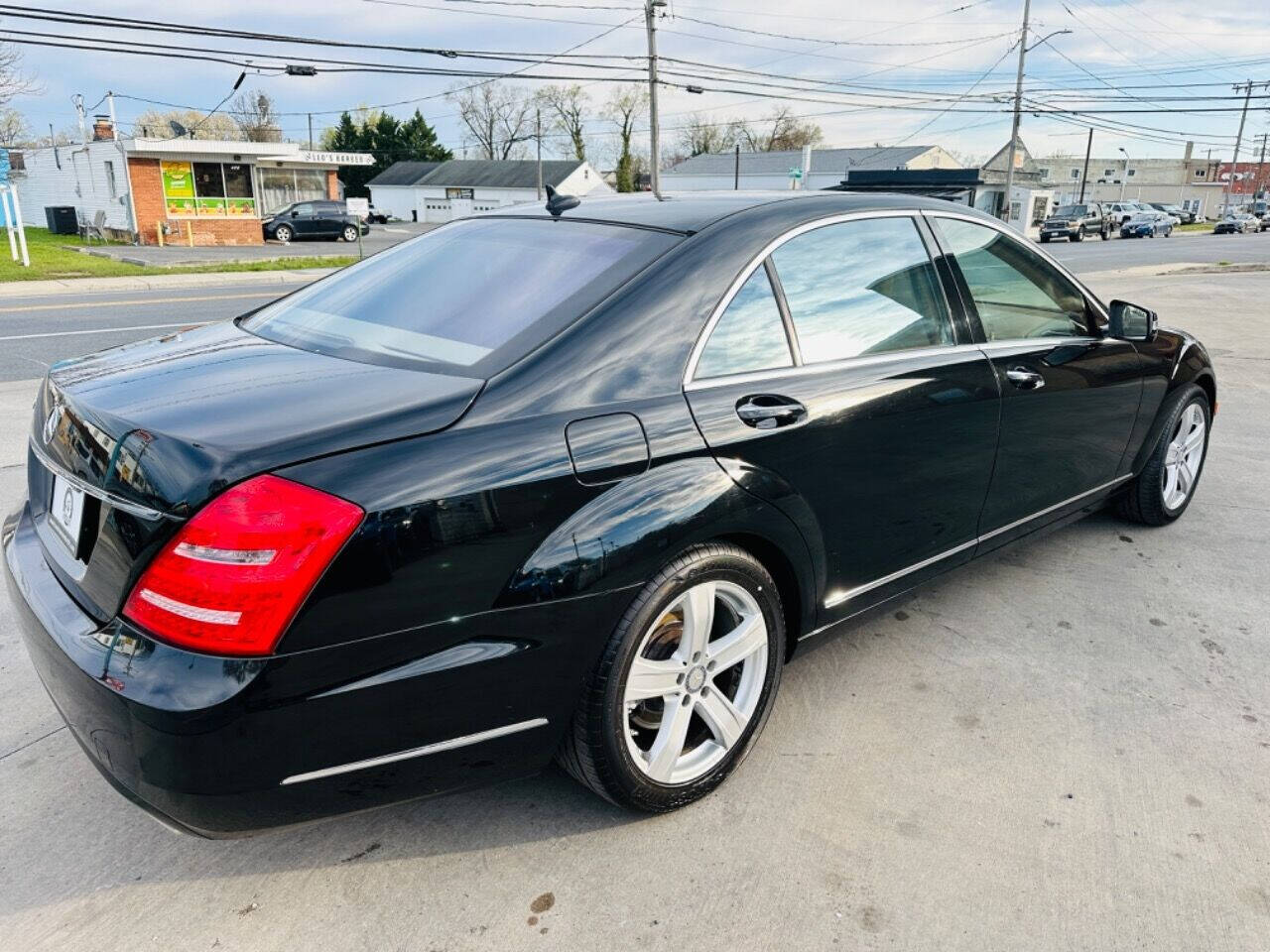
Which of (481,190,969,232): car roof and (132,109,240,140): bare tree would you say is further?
(132,109,240,140): bare tree

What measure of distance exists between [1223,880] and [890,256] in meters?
1.96

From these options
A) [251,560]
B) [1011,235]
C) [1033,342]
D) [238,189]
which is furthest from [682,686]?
[238,189]

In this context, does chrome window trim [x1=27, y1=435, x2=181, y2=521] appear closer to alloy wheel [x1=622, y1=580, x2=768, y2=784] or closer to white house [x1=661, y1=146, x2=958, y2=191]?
alloy wheel [x1=622, y1=580, x2=768, y2=784]

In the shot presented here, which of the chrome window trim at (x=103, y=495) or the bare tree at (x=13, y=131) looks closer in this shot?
the chrome window trim at (x=103, y=495)

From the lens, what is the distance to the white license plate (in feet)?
6.87

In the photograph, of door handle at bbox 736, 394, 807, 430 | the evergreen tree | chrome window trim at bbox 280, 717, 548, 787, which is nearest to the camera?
chrome window trim at bbox 280, 717, 548, 787

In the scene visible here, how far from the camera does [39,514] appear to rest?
94.8 inches

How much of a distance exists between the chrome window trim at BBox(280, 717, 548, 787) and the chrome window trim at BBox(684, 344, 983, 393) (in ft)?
3.00

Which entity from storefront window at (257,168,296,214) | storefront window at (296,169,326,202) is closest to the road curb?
storefront window at (257,168,296,214)

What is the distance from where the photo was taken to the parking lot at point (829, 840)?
→ 2098mm

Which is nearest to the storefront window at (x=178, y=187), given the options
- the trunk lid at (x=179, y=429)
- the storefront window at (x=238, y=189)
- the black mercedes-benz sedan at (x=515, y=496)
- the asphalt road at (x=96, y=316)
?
the storefront window at (x=238, y=189)

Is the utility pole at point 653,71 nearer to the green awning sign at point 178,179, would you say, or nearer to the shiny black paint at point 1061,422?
the green awning sign at point 178,179

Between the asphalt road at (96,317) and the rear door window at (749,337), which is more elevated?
the rear door window at (749,337)

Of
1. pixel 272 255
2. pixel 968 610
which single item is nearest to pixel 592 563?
pixel 968 610
